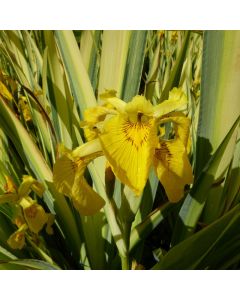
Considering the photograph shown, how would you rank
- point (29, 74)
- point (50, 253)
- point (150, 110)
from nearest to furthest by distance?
point (150, 110) → point (50, 253) → point (29, 74)

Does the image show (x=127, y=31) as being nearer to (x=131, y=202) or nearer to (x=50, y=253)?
(x=131, y=202)

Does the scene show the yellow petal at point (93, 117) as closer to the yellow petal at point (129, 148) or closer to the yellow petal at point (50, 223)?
the yellow petal at point (129, 148)

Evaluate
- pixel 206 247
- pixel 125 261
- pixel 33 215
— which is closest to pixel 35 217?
pixel 33 215

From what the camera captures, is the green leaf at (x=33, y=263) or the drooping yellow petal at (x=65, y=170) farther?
the green leaf at (x=33, y=263)

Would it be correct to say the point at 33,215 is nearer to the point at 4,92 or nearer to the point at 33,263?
the point at 33,263

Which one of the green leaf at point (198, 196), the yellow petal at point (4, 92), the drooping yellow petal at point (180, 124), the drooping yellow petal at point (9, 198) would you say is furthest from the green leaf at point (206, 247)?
the yellow petal at point (4, 92)
